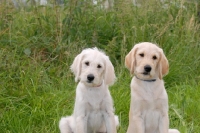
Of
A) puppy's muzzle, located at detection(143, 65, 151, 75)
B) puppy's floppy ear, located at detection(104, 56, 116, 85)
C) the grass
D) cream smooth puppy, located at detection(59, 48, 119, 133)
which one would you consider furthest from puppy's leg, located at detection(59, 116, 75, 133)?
puppy's muzzle, located at detection(143, 65, 151, 75)

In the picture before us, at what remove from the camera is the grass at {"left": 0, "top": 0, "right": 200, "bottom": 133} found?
548 centimetres

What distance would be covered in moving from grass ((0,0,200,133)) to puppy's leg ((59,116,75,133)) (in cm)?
37

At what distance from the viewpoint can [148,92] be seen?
4453 millimetres

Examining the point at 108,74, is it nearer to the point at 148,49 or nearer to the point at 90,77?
the point at 90,77

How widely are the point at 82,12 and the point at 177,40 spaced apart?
1.46 metres

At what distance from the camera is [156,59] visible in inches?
173

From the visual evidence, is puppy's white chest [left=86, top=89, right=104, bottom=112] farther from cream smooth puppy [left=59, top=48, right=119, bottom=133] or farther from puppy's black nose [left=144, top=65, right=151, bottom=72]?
puppy's black nose [left=144, top=65, right=151, bottom=72]

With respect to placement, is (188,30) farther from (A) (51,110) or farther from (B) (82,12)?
(A) (51,110)

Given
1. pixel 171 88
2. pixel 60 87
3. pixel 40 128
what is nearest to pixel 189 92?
pixel 171 88

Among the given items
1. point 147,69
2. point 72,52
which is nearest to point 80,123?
point 147,69

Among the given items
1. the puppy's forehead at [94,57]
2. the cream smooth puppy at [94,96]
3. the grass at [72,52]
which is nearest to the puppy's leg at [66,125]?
the cream smooth puppy at [94,96]

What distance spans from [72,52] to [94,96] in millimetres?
2065

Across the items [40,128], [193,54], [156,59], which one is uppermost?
[156,59]

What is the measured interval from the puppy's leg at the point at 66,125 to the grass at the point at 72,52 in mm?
367
